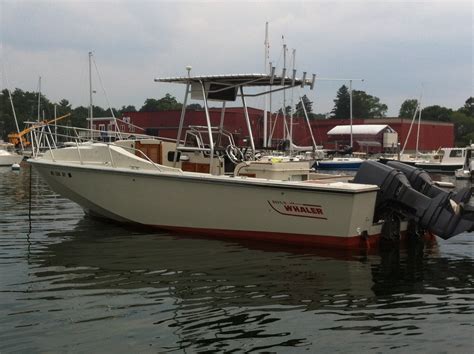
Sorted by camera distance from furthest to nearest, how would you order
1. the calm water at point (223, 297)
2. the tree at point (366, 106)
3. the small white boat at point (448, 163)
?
1. the tree at point (366, 106)
2. the small white boat at point (448, 163)
3. the calm water at point (223, 297)

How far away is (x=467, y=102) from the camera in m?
118

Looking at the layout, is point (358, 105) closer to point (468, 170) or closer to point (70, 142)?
point (468, 170)

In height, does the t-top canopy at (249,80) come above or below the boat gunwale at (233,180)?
above

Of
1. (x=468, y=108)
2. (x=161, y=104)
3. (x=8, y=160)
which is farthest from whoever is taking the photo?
(x=468, y=108)

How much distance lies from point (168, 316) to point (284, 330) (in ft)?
4.16

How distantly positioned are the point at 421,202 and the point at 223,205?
338 cm

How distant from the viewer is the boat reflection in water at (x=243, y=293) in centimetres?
519

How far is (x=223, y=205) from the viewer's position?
945 cm

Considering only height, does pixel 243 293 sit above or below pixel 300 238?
below

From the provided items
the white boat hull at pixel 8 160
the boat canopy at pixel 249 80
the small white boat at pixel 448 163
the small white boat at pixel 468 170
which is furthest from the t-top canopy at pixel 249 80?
the white boat hull at pixel 8 160

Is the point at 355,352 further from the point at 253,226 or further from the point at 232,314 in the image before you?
the point at 253,226

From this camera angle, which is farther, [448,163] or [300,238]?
[448,163]

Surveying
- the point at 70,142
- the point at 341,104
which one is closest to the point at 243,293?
the point at 70,142

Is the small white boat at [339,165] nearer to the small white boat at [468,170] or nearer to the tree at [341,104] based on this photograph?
the small white boat at [468,170]
